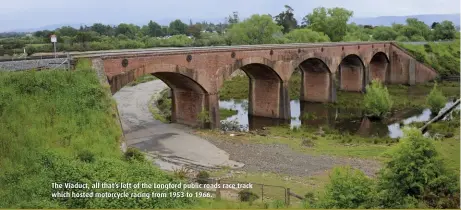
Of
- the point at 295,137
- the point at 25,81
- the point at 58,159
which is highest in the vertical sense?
the point at 25,81

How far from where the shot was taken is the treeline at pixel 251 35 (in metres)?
53.7

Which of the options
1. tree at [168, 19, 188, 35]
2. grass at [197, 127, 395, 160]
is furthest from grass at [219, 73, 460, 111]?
tree at [168, 19, 188, 35]

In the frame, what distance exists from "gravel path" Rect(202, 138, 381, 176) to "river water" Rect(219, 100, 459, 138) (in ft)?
28.1

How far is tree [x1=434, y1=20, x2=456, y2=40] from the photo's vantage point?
8256 centimetres

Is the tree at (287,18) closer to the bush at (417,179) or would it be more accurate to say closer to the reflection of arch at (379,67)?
the reflection of arch at (379,67)

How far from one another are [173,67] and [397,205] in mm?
18836

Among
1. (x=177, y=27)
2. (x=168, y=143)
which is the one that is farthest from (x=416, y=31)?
(x=168, y=143)

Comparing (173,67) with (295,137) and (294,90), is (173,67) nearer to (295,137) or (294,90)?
(295,137)

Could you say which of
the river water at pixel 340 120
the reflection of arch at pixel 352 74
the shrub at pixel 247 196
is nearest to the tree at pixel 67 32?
the river water at pixel 340 120

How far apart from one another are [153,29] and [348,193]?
102 m

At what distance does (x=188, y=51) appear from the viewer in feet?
98.2

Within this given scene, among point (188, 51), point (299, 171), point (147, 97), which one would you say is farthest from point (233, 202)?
point (147, 97)

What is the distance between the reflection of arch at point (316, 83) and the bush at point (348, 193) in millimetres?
31806

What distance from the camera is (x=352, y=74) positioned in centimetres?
5353
